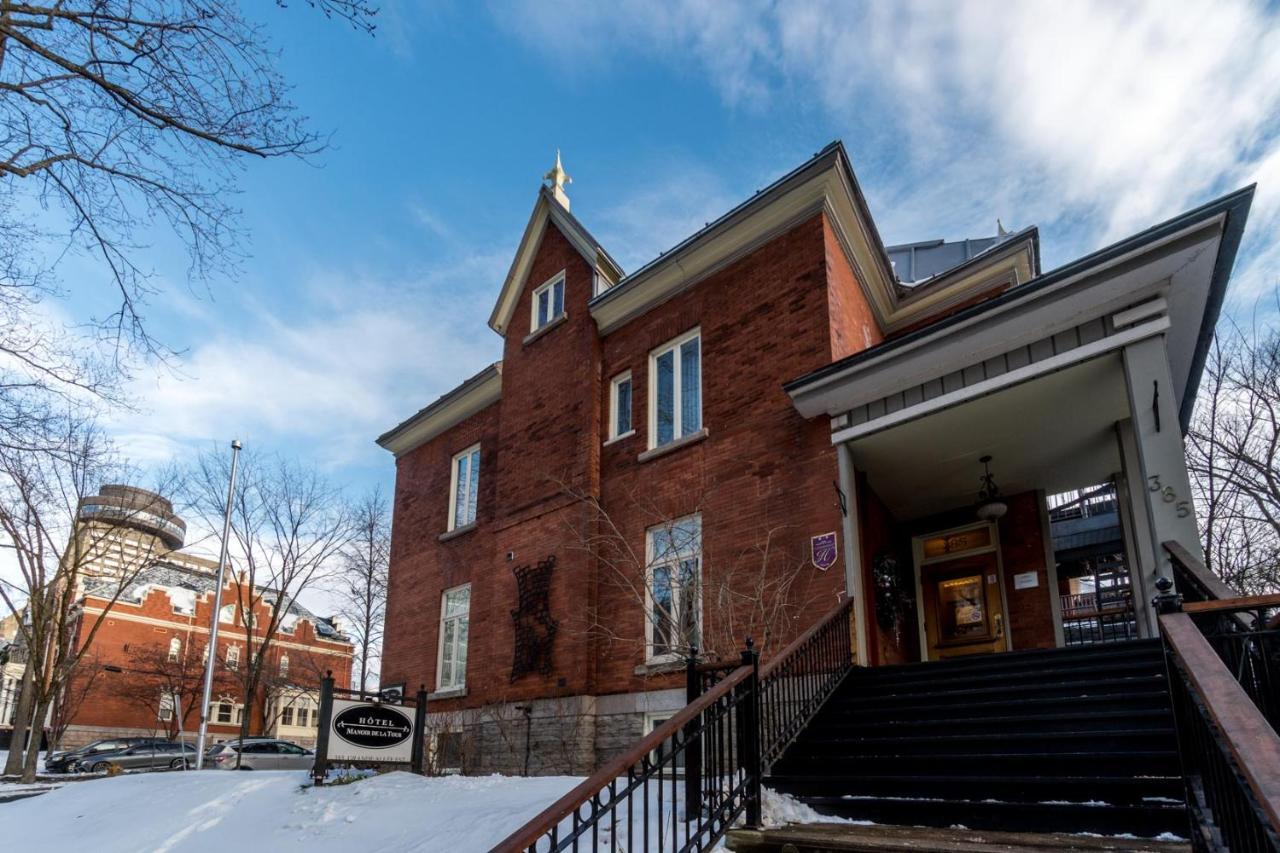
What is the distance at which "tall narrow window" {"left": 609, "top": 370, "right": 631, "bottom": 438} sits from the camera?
514 inches

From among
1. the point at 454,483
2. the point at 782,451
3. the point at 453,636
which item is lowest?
the point at 453,636

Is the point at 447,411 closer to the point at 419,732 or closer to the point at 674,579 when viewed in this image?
the point at 419,732

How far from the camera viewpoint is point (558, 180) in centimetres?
1634

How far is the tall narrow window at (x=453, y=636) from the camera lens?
594 inches

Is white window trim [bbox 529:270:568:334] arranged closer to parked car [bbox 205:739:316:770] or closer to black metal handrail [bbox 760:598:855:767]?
black metal handrail [bbox 760:598:855:767]

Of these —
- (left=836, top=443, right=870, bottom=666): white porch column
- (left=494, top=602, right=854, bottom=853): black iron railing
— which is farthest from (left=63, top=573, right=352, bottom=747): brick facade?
(left=494, top=602, right=854, bottom=853): black iron railing

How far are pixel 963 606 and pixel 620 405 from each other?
614cm

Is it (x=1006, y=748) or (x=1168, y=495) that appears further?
(x=1168, y=495)

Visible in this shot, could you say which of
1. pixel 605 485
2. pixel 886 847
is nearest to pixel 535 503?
pixel 605 485

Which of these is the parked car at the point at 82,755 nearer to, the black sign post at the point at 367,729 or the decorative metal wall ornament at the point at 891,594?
the black sign post at the point at 367,729

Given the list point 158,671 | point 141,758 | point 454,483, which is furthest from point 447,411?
point 158,671

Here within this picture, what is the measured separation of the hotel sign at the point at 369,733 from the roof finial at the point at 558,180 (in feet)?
33.1

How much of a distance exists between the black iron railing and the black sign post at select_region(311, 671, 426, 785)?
4.94 meters

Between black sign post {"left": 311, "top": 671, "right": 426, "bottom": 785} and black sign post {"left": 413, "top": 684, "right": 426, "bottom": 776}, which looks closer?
black sign post {"left": 311, "top": 671, "right": 426, "bottom": 785}
